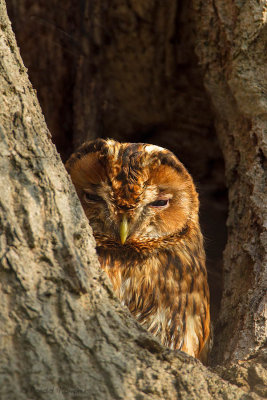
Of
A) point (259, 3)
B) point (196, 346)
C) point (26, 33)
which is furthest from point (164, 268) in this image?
point (26, 33)

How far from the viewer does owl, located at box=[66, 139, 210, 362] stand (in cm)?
230

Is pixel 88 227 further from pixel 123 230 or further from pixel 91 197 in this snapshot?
pixel 91 197

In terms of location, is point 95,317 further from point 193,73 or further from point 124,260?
point 193,73

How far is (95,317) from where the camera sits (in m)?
1.57

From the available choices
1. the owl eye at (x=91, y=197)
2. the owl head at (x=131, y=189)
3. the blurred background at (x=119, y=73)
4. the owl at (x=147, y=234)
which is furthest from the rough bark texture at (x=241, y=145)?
the owl eye at (x=91, y=197)

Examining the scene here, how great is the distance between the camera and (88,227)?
1722 mm

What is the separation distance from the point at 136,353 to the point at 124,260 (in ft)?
2.90

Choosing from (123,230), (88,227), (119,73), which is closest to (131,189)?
(123,230)

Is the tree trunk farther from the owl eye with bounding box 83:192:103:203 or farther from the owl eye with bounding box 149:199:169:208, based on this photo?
the owl eye with bounding box 83:192:103:203

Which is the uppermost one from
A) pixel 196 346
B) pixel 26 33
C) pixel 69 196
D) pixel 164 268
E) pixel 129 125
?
pixel 26 33

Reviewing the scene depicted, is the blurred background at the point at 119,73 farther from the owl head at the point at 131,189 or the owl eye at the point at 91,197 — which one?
the owl eye at the point at 91,197

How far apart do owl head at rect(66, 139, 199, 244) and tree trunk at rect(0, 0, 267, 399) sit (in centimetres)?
38

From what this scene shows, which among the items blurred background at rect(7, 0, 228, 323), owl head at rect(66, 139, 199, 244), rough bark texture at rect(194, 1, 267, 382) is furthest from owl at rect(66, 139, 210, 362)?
blurred background at rect(7, 0, 228, 323)

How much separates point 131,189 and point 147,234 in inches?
10.8
